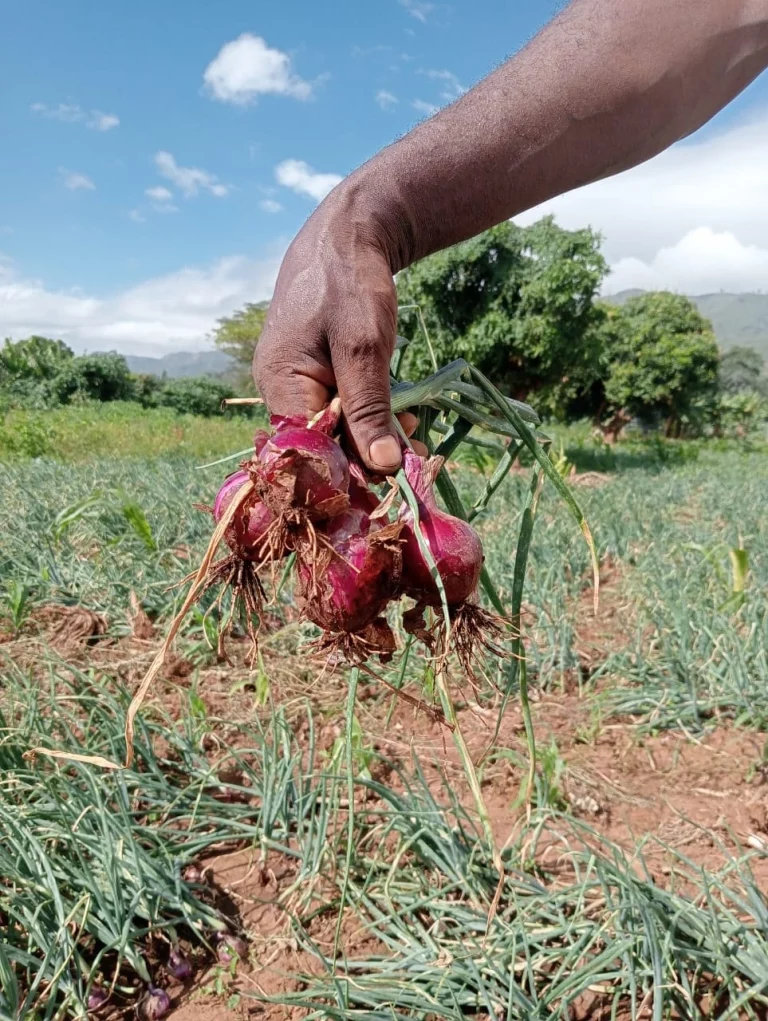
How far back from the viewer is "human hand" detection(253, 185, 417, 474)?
66 cm

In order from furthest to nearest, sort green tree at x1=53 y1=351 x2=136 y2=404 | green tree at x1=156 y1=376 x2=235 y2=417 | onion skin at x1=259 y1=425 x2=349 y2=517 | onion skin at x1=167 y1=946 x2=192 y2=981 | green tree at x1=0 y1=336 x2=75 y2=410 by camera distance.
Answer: green tree at x1=156 y1=376 x2=235 y2=417 → green tree at x1=53 y1=351 x2=136 y2=404 → green tree at x1=0 y1=336 x2=75 y2=410 → onion skin at x1=167 y1=946 x2=192 y2=981 → onion skin at x1=259 y1=425 x2=349 y2=517

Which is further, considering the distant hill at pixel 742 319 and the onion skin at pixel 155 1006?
the distant hill at pixel 742 319

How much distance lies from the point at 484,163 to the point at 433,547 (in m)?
0.42

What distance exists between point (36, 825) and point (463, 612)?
104 centimetres

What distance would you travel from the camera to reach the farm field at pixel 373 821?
1.08 m

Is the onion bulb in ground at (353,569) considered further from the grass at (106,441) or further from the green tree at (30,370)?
the green tree at (30,370)

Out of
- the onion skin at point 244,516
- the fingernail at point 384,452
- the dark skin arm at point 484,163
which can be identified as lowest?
the onion skin at point 244,516

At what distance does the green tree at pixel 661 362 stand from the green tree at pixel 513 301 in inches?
365

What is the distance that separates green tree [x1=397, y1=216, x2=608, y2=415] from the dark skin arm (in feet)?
24.5

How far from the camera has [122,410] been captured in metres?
18.8

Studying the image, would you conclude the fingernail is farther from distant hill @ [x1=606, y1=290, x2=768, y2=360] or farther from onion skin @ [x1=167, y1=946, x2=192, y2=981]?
distant hill @ [x1=606, y1=290, x2=768, y2=360]

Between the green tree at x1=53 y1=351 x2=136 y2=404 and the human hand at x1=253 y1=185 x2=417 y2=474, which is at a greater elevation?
the green tree at x1=53 y1=351 x2=136 y2=404

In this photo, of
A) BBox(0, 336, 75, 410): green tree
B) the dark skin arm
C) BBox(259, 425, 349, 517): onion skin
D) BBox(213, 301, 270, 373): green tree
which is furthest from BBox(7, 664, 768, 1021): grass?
BBox(213, 301, 270, 373): green tree

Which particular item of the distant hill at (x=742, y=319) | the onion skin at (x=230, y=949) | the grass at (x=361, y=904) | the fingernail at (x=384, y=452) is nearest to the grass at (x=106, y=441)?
the grass at (x=361, y=904)
